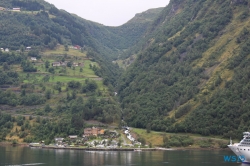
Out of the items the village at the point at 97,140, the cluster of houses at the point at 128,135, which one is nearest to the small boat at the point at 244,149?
the village at the point at 97,140

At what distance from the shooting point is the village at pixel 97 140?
487 feet

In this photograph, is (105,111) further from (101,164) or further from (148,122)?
(101,164)

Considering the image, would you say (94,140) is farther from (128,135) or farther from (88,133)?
(128,135)

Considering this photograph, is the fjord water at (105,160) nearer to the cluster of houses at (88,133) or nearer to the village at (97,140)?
the village at (97,140)

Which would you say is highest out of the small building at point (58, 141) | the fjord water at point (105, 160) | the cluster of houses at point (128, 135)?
the cluster of houses at point (128, 135)

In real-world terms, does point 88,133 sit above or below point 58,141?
above

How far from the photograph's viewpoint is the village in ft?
487

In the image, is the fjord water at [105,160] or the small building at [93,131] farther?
the small building at [93,131]

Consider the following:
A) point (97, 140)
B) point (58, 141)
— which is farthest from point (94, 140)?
point (58, 141)

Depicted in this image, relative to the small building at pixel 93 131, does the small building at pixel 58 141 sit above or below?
below

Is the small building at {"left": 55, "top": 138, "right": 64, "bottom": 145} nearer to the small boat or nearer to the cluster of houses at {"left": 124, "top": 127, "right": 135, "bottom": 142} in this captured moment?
the cluster of houses at {"left": 124, "top": 127, "right": 135, "bottom": 142}

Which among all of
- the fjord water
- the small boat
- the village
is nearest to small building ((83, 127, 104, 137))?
the village

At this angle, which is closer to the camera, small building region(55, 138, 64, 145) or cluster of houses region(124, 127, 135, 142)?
small building region(55, 138, 64, 145)

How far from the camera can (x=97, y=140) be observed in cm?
15350
